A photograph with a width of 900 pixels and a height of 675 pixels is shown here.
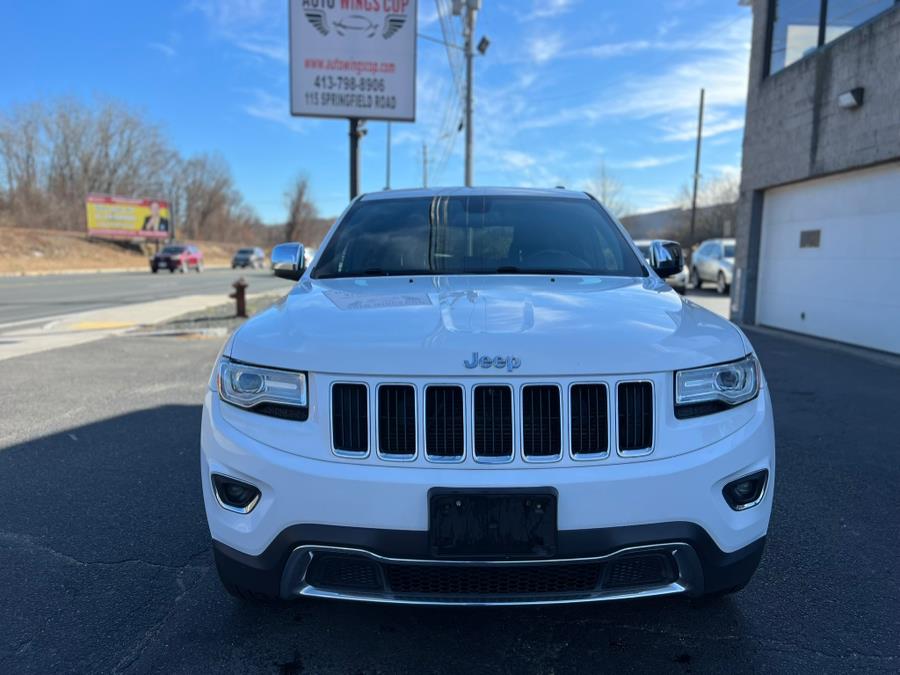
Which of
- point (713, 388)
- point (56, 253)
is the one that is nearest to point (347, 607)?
point (713, 388)

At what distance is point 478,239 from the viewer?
3355 mm

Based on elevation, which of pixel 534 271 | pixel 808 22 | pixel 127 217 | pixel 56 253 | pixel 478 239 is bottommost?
pixel 56 253

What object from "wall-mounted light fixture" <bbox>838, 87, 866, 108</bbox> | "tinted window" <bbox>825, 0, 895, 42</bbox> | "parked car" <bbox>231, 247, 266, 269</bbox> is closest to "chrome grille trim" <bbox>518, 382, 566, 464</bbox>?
"wall-mounted light fixture" <bbox>838, 87, 866, 108</bbox>

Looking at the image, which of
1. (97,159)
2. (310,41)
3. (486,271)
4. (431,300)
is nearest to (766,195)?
(310,41)

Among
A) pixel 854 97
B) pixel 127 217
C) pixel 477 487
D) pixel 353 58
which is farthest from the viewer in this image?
pixel 127 217

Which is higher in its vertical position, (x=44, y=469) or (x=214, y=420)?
(x=214, y=420)

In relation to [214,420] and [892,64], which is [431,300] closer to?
[214,420]

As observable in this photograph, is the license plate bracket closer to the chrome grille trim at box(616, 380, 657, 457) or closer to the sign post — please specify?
the chrome grille trim at box(616, 380, 657, 457)

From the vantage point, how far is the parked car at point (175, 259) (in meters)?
35.4

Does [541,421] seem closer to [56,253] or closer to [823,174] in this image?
[823,174]

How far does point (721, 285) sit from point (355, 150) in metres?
12.1

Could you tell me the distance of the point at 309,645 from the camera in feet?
7.38

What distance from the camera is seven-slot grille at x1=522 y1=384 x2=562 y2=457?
6.30 feet

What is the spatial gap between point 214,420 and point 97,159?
244 feet
